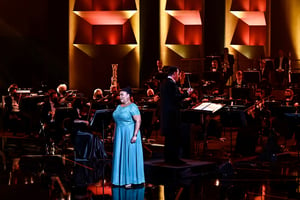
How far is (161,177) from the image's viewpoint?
9.91 metres

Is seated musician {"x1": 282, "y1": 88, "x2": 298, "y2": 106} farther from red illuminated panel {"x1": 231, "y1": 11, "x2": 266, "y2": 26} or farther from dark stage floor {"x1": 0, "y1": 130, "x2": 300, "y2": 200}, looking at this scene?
red illuminated panel {"x1": 231, "y1": 11, "x2": 266, "y2": 26}

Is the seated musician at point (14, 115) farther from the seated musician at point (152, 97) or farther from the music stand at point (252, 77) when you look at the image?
the music stand at point (252, 77)

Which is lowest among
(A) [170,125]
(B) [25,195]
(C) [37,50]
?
(B) [25,195]

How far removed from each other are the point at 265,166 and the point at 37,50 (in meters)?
10.1

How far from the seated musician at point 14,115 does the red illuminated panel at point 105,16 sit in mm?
5550

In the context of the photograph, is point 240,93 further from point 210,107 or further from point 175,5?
point 175,5

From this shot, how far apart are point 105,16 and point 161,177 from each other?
1149 centimetres

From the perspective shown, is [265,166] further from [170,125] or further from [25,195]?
[25,195]

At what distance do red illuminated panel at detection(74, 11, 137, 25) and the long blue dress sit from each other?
11567 millimetres

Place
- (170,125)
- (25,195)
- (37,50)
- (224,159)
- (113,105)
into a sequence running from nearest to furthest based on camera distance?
(25,195) < (170,125) < (224,159) < (113,105) < (37,50)

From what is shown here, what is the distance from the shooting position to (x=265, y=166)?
36.8 ft

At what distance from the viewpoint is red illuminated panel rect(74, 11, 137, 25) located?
66.5ft

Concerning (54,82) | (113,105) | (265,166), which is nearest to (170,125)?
(265,166)

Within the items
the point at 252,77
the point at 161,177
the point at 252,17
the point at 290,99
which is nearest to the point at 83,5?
the point at 252,17
